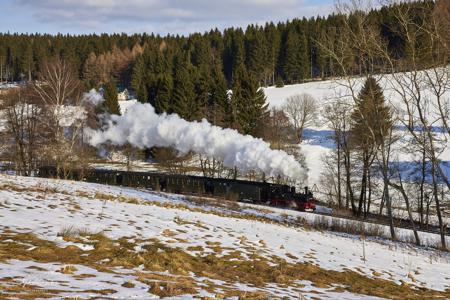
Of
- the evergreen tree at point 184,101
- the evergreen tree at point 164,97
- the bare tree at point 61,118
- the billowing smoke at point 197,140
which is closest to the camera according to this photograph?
the billowing smoke at point 197,140

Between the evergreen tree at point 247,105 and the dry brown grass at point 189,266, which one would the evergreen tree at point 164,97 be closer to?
the evergreen tree at point 247,105

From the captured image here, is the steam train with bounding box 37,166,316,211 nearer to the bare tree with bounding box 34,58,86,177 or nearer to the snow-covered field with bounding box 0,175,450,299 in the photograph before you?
the bare tree with bounding box 34,58,86,177

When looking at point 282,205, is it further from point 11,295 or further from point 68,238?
point 11,295

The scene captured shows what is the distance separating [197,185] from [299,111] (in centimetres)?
4046

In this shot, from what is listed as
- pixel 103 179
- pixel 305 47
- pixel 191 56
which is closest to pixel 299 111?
pixel 305 47

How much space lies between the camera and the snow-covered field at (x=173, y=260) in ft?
23.5

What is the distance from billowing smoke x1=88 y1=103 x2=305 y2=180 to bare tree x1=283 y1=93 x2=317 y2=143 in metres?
30.9

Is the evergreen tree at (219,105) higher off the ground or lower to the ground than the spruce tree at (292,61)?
lower

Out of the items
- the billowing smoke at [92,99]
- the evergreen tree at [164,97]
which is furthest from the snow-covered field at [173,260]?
the evergreen tree at [164,97]

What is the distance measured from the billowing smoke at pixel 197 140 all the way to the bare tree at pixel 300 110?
1216 inches

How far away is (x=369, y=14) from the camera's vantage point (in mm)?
25688

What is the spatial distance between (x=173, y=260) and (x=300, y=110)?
65.4m

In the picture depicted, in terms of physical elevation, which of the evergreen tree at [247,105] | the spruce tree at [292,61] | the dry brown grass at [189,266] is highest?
the spruce tree at [292,61]

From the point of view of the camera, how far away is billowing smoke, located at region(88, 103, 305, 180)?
34938mm
